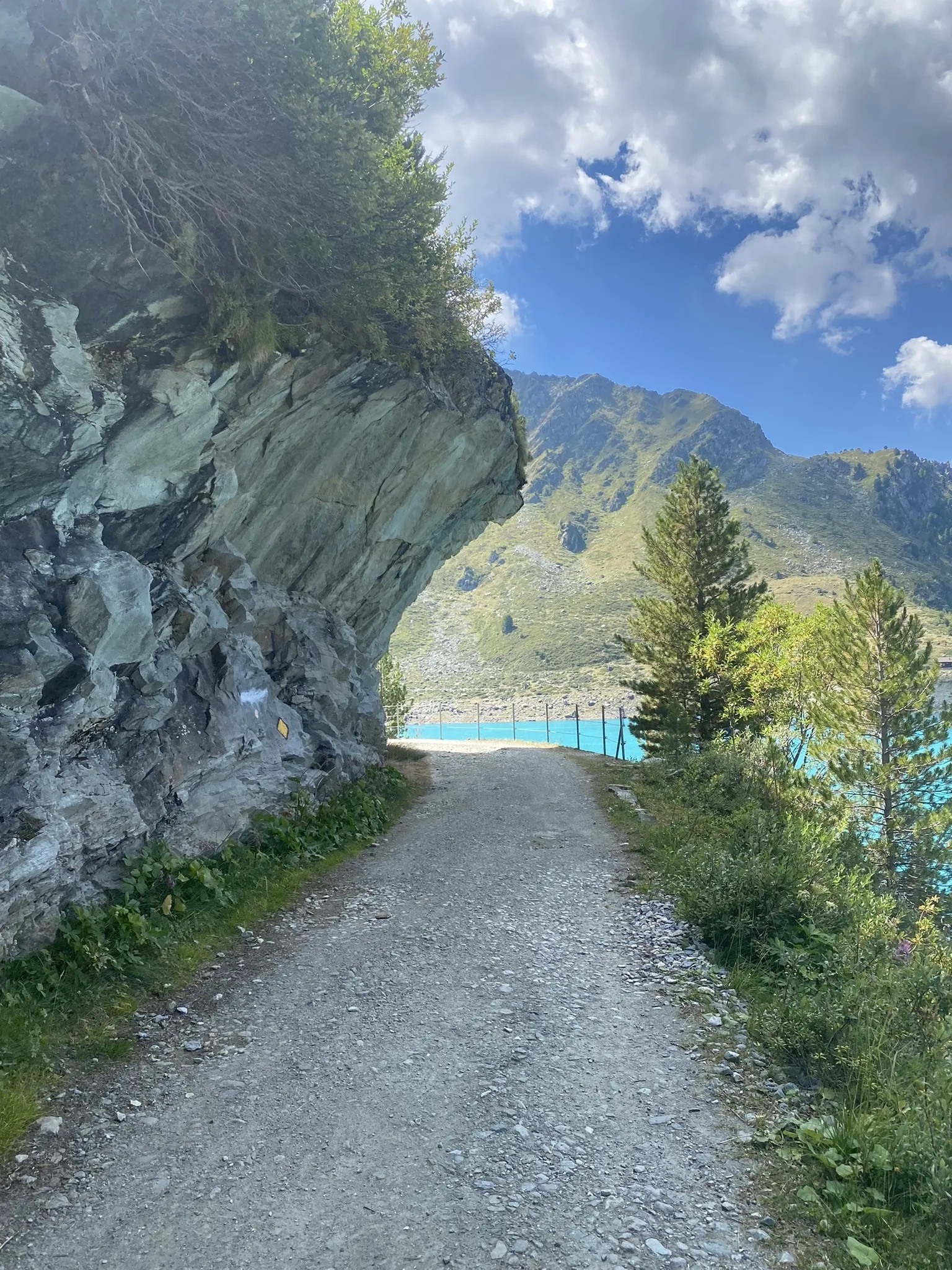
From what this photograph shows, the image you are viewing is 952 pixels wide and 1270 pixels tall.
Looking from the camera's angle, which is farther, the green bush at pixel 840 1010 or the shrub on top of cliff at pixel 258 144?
the shrub on top of cliff at pixel 258 144

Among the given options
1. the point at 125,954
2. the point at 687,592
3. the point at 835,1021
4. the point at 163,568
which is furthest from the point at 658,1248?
the point at 687,592

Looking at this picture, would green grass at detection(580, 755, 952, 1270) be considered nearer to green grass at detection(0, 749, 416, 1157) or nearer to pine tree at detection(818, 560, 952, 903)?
green grass at detection(0, 749, 416, 1157)

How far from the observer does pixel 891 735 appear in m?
24.0

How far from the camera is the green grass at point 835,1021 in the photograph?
13.5 feet

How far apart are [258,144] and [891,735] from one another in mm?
24699

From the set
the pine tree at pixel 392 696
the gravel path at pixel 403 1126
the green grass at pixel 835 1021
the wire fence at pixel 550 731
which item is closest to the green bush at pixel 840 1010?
the green grass at pixel 835 1021

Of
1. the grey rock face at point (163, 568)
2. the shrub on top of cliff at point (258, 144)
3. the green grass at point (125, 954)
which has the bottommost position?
the green grass at point (125, 954)

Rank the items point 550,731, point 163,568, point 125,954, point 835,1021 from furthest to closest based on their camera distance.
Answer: point 550,731 < point 163,568 < point 125,954 < point 835,1021

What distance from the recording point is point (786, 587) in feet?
481

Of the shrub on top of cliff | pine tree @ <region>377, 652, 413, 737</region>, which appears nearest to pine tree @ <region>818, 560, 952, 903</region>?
the shrub on top of cliff

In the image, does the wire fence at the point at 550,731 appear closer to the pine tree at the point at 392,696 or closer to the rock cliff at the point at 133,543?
the pine tree at the point at 392,696

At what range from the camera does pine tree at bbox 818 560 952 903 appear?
23.2 metres

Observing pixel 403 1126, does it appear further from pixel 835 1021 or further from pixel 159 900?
pixel 159 900

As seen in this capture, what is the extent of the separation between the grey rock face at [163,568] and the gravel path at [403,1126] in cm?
238
